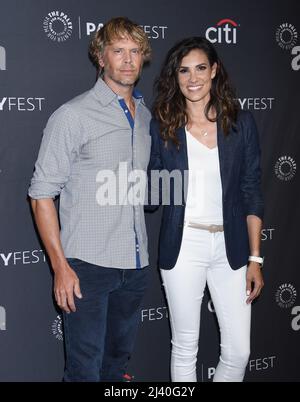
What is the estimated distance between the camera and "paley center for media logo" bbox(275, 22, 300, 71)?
10.1ft

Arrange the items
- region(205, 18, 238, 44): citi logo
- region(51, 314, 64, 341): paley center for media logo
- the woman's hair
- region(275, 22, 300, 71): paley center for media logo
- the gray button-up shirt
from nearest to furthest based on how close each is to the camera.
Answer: the gray button-up shirt → the woman's hair → region(51, 314, 64, 341): paley center for media logo → region(205, 18, 238, 44): citi logo → region(275, 22, 300, 71): paley center for media logo

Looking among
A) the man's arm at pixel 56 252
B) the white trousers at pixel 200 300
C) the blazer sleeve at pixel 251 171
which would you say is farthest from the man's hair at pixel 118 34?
the white trousers at pixel 200 300

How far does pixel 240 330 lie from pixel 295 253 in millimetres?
1023

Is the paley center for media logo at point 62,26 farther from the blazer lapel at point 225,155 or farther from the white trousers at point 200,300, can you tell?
the white trousers at point 200,300

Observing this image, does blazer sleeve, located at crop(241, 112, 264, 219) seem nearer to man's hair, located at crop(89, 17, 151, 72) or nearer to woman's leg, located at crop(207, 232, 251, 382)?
woman's leg, located at crop(207, 232, 251, 382)

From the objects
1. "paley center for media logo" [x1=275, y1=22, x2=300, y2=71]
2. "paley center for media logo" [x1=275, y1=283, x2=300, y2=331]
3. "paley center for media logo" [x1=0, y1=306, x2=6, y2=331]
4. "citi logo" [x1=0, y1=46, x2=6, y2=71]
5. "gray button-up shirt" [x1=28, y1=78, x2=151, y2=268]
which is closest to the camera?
"gray button-up shirt" [x1=28, y1=78, x2=151, y2=268]

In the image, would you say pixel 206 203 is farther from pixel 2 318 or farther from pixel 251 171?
pixel 2 318

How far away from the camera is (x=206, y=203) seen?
91.4 inches

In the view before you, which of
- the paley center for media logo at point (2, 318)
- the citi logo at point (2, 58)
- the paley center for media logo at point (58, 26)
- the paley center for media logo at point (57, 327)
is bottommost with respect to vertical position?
the paley center for media logo at point (57, 327)

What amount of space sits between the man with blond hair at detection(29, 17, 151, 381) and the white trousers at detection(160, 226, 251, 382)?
20cm

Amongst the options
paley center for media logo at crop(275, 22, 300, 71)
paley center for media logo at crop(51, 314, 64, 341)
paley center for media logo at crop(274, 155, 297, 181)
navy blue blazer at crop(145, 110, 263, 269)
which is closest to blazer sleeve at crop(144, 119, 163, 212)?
navy blue blazer at crop(145, 110, 263, 269)

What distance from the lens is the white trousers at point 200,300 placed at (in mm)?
2307
